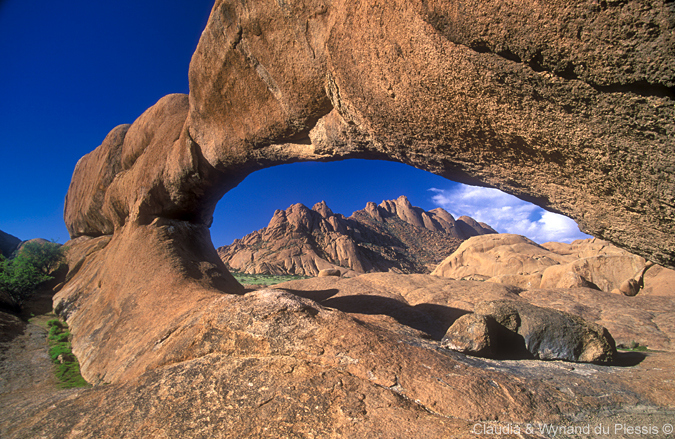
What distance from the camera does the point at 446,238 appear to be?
73.7 meters

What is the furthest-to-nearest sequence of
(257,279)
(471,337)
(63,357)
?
1. (257,279)
2. (63,357)
3. (471,337)

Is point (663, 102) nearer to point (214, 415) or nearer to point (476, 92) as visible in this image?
point (476, 92)

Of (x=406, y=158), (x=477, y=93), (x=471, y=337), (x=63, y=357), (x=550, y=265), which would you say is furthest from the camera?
(x=550, y=265)

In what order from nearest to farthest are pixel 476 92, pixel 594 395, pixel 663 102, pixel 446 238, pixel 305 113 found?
pixel 663 102
pixel 594 395
pixel 476 92
pixel 305 113
pixel 446 238

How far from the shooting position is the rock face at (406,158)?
2929 mm

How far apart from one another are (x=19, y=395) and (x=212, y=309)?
4376 millimetres

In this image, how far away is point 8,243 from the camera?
3609cm

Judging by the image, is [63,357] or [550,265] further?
[550,265]

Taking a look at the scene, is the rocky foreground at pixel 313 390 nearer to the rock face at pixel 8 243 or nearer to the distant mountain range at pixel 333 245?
the distant mountain range at pixel 333 245

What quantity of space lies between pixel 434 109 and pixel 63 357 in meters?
10.7

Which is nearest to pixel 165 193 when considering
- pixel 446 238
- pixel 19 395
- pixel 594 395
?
pixel 19 395

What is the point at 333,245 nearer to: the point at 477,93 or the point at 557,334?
the point at 557,334

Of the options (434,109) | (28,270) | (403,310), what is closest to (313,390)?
(434,109)

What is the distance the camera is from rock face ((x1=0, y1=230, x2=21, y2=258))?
113 feet
